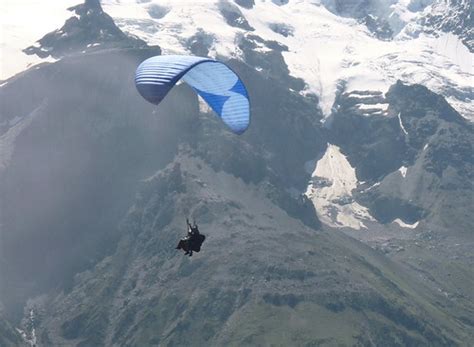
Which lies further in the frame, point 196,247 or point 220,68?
point 220,68

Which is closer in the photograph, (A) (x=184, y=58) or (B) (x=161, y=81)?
(B) (x=161, y=81)

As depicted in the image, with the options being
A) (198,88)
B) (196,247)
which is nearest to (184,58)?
(198,88)

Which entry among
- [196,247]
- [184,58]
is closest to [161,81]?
[184,58]

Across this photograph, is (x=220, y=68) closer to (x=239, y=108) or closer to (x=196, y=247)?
(x=239, y=108)

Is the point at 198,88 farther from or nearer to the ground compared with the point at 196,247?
farther from the ground

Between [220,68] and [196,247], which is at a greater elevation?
[220,68]

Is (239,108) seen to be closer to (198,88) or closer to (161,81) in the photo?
(198,88)

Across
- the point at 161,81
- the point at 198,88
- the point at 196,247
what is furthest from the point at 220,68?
the point at 196,247
